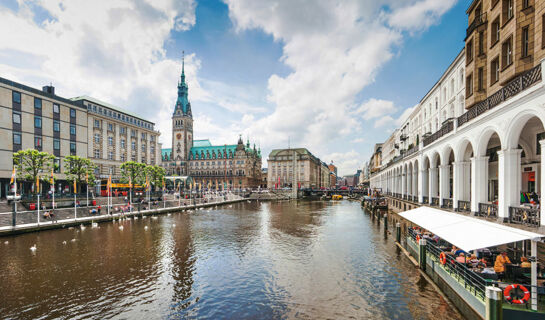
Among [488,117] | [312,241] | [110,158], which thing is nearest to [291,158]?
[110,158]

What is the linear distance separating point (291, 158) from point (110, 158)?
10889cm

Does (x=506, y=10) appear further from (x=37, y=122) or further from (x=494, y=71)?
(x=37, y=122)

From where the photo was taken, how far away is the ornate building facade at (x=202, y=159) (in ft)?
524

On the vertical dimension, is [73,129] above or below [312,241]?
above

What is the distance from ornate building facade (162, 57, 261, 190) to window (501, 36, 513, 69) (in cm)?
14208

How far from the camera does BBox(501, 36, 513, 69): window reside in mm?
20125

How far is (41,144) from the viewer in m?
60.2

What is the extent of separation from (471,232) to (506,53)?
16537 millimetres

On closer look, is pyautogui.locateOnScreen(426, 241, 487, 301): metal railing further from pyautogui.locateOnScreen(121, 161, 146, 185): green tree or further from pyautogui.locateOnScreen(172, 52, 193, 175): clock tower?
pyautogui.locateOnScreen(172, 52, 193, 175): clock tower

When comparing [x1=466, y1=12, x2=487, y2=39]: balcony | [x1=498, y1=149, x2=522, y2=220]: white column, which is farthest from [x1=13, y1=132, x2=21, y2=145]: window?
[x1=466, y1=12, x2=487, y2=39]: balcony

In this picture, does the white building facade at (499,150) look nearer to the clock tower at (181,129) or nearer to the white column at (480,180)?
the white column at (480,180)

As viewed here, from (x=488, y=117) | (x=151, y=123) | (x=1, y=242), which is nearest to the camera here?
(x=488, y=117)

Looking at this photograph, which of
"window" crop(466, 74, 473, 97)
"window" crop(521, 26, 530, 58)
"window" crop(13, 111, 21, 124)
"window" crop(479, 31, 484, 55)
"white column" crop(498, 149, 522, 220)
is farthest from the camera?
"window" crop(13, 111, 21, 124)

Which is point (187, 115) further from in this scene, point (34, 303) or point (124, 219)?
point (34, 303)
